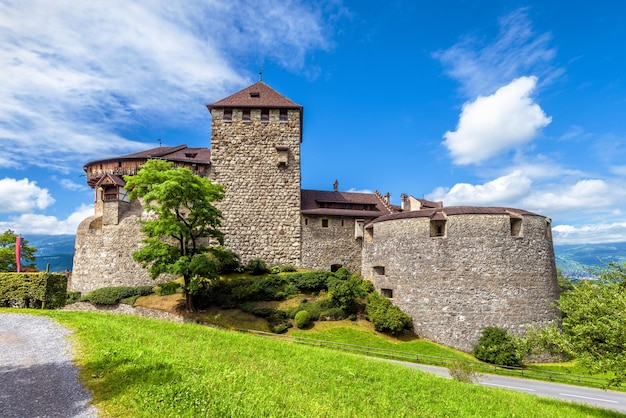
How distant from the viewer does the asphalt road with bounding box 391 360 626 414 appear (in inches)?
692

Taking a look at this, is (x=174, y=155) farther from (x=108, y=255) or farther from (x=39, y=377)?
(x=39, y=377)

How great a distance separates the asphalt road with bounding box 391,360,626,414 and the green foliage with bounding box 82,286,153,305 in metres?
22.5

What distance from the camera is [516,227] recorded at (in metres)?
27.1

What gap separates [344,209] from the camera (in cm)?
3684

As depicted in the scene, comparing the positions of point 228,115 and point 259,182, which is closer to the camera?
point 259,182

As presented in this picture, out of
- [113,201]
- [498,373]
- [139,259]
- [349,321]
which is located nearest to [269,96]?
[113,201]

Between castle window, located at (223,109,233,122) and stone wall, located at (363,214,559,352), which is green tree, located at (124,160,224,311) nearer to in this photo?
castle window, located at (223,109,233,122)

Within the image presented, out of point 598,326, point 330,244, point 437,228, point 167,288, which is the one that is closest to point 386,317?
point 437,228

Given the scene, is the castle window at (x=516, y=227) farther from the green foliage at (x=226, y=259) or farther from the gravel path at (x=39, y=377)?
the gravel path at (x=39, y=377)

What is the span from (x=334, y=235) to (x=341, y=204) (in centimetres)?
404

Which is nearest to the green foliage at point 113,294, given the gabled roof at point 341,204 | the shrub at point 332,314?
the shrub at point 332,314

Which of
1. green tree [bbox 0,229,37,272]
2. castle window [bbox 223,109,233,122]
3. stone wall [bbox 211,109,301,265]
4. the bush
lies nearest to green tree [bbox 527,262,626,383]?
the bush

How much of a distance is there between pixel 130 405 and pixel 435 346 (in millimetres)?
23267

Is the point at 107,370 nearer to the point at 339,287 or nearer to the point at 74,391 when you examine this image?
the point at 74,391
